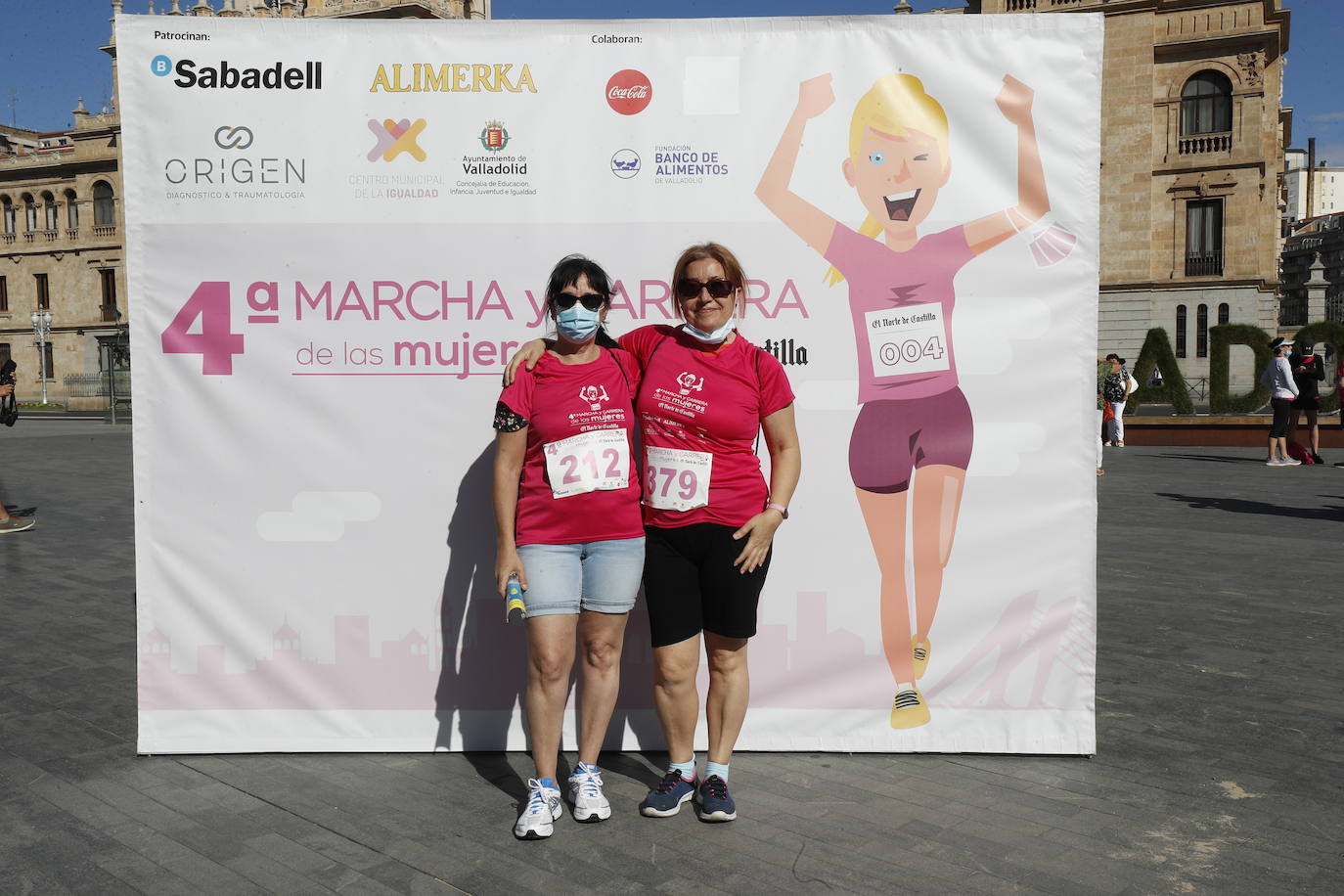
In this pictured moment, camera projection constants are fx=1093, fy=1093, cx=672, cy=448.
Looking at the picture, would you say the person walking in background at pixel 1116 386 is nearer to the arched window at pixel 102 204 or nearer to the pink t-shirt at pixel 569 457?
the pink t-shirt at pixel 569 457

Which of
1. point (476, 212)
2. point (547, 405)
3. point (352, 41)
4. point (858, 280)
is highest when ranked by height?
point (352, 41)

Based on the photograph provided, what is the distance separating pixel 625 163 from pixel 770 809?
2.53 meters

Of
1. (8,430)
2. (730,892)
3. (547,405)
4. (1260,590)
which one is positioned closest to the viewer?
(730,892)

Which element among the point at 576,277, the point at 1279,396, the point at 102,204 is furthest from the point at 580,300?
the point at 102,204

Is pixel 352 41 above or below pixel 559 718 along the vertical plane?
above

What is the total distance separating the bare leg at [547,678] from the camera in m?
3.70

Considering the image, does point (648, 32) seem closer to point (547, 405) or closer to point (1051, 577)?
point (547, 405)

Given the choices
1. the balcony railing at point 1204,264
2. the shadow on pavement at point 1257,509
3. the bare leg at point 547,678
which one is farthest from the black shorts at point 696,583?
the balcony railing at point 1204,264

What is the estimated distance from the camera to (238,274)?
4.42 m

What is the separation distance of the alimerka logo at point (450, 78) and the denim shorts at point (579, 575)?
6.24 ft

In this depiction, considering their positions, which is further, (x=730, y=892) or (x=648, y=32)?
(x=648, y=32)

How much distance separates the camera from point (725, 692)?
384cm

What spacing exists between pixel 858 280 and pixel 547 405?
4.86 ft

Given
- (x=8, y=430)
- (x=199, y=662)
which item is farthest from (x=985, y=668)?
(x=8, y=430)
